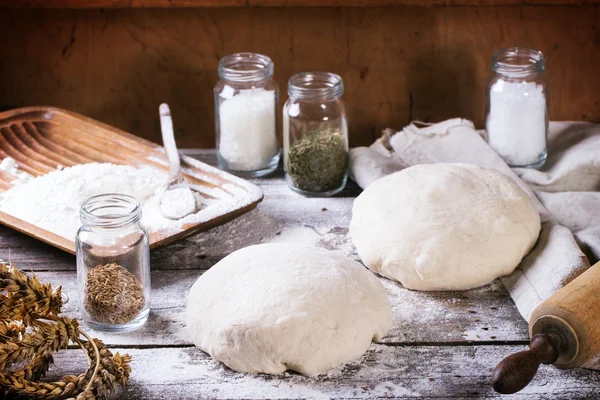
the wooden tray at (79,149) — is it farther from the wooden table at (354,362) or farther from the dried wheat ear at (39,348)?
the dried wheat ear at (39,348)

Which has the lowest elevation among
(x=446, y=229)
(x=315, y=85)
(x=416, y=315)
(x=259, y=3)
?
(x=416, y=315)

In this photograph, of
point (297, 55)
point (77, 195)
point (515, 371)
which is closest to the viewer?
point (515, 371)

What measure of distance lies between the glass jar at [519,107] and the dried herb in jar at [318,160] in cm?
36

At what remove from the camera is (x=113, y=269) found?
121cm

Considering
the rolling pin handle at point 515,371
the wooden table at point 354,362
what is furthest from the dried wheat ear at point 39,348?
the rolling pin handle at point 515,371

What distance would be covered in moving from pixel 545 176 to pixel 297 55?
68 centimetres

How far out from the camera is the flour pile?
57.6 inches

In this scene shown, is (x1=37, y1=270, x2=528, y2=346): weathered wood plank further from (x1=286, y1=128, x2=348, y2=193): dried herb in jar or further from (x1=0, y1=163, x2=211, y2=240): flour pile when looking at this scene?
(x1=286, y1=128, x2=348, y2=193): dried herb in jar

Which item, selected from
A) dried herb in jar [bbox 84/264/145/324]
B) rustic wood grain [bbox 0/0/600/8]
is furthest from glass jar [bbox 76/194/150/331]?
rustic wood grain [bbox 0/0/600/8]

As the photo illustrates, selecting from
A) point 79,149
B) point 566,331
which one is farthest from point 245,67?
point 566,331

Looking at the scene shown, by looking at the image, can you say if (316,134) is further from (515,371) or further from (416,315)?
(515,371)

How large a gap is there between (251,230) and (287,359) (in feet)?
1.64

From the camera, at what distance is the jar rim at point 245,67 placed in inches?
68.2

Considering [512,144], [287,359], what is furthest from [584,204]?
[287,359]
